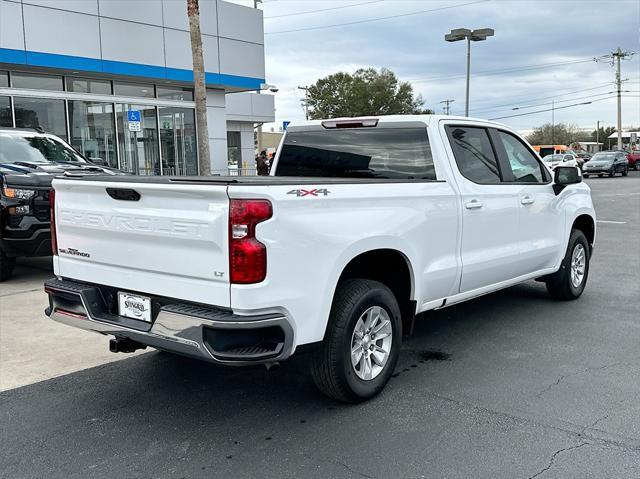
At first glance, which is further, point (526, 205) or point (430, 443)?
point (526, 205)

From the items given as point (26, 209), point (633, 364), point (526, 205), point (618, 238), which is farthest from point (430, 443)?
point (618, 238)

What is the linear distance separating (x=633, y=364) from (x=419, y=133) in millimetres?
2496

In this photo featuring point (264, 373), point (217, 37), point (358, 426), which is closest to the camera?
point (358, 426)

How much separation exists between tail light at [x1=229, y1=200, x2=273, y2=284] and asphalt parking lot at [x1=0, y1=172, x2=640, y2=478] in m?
1.05

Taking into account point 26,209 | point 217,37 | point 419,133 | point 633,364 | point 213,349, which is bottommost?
point 633,364

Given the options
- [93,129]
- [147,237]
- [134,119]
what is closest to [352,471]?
[147,237]

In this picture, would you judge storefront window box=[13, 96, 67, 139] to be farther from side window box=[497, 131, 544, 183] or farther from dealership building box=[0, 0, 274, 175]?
side window box=[497, 131, 544, 183]

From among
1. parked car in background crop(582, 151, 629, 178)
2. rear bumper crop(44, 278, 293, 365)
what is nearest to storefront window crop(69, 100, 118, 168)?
rear bumper crop(44, 278, 293, 365)

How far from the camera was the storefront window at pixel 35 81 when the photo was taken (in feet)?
51.4

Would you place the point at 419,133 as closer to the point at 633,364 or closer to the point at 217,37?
the point at 633,364

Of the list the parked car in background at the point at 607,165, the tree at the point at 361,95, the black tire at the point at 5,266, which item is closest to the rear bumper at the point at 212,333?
the black tire at the point at 5,266

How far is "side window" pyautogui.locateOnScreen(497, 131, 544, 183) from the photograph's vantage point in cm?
608

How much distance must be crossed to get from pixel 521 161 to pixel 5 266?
22.1 ft

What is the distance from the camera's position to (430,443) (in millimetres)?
3678
